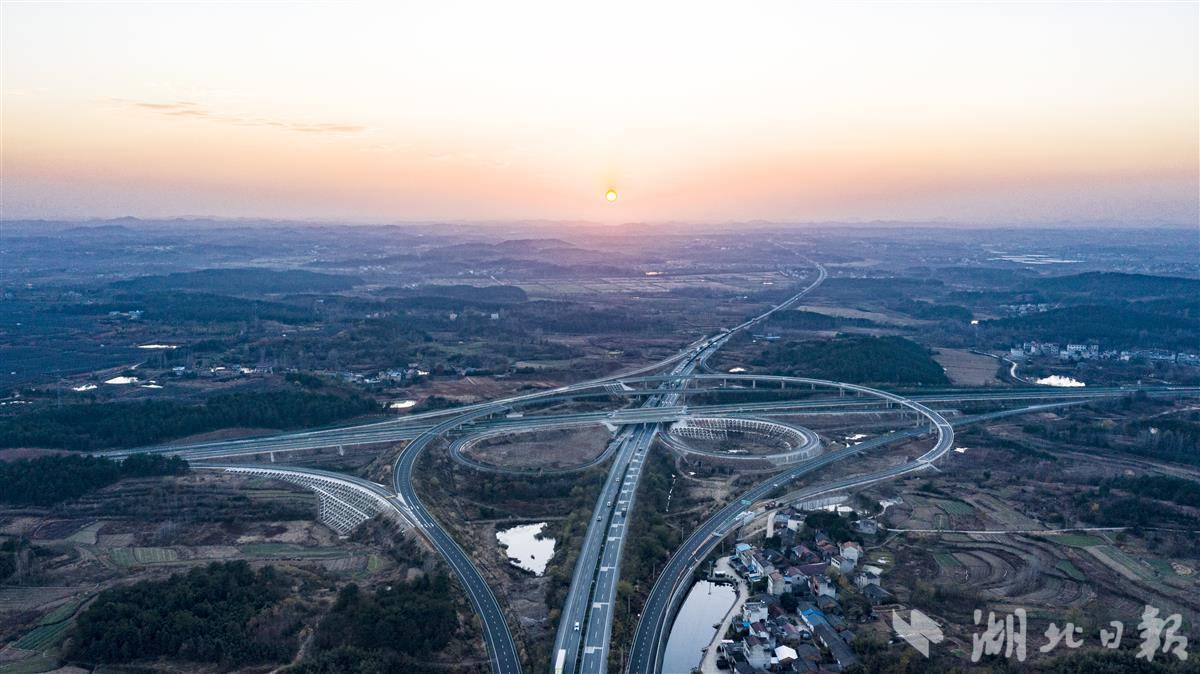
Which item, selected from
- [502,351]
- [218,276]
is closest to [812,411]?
[502,351]

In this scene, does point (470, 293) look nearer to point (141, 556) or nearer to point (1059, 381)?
point (1059, 381)

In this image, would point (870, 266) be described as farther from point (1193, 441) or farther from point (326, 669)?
point (326, 669)

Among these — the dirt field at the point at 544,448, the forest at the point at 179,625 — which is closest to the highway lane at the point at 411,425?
the dirt field at the point at 544,448

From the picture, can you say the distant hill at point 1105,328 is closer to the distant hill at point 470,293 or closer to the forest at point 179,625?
the distant hill at point 470,293

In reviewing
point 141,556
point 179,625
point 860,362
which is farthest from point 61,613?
point 860,362

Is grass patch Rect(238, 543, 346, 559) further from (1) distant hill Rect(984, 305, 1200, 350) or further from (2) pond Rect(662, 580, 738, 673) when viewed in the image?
(1) distant hill Rect(984, 305, 1200, 350)
